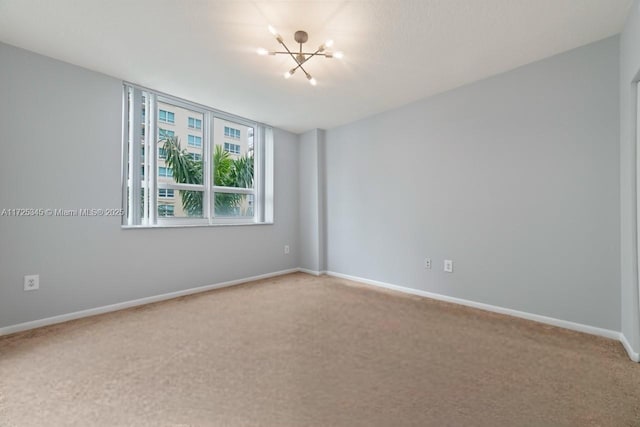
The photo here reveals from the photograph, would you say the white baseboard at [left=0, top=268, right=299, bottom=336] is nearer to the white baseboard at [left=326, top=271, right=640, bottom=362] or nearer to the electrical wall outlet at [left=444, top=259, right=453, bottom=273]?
the white baseboard at [left=326, top=271, right=640, bottom=362]

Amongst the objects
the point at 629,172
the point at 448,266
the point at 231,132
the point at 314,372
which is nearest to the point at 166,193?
the point at 231,132

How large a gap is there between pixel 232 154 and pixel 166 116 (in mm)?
976

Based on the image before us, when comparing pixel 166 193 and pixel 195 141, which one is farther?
pixel 195 141

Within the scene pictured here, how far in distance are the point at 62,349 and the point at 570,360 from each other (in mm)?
3542

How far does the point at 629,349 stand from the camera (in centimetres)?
184

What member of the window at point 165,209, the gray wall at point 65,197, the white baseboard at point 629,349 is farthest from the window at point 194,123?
the white baseboard at point 629,349

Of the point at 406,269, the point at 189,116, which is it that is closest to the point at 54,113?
the point at 189,116

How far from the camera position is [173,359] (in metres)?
1.79

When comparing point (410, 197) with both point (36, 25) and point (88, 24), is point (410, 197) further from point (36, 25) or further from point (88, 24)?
point (36, 25)

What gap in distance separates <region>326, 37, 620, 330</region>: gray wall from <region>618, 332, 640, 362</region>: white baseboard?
109 millimetres

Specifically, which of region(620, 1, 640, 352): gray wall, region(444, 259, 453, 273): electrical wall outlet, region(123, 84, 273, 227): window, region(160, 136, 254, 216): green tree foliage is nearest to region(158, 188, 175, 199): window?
region(123, 84, 273, 227): window

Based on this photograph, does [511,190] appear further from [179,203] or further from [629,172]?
[179,203]

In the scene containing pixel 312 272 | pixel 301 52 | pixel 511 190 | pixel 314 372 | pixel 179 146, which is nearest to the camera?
pixel 314 372

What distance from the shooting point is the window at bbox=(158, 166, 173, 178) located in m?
3.19
